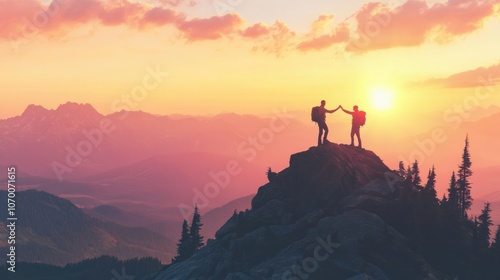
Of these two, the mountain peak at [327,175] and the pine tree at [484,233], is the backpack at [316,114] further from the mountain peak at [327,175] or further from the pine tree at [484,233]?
the pine tree at [484,233]

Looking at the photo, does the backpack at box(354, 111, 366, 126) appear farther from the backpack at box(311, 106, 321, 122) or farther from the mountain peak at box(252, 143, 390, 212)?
the mountain peak at box(252, 143, 390, 212)

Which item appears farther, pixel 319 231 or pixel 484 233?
pixel 484 233

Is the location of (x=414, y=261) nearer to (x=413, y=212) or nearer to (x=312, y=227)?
(x=413, y=212)

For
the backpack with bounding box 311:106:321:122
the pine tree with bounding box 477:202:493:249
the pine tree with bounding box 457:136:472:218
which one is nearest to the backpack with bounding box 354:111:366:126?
the backpack with bounding box 311:106:321:122

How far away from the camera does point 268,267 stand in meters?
70.1

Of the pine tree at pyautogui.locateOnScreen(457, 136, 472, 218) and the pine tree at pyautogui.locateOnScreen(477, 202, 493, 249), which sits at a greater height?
the pine tree at pyautogui.locateOnScreen(457, 136, 472, 218)

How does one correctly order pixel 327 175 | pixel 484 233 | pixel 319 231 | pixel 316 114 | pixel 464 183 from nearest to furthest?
pixel 319 231, pixel 316 114, pixel 327 175, pixel 484 233, pixel 464 183

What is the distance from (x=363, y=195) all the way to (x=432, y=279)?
12.9m

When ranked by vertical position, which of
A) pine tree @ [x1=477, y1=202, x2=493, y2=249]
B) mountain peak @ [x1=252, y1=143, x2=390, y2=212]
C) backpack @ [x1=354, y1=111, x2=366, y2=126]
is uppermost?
backpack @ [x1=354, y1=111, x2=366, y2=126]

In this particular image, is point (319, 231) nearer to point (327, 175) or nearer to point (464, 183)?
point (327, 175)

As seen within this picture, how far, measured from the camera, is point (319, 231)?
70312 millimetres

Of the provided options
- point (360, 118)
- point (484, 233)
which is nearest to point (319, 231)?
point (360, 118)

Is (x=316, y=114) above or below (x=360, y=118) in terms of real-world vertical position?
above

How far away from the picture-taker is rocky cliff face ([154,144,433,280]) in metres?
66.9
